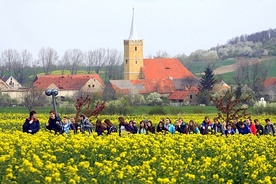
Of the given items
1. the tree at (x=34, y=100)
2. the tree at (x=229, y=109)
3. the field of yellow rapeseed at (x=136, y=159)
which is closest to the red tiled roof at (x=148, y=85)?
the tree at (x=34, y=100)

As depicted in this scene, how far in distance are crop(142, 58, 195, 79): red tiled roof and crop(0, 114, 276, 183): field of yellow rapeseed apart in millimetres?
129121

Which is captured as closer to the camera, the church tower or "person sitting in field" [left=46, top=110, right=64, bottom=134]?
"person sitting in field" [left=46, top=110, right=64, bottom=134]

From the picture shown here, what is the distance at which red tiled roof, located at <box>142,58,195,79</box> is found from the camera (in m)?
156

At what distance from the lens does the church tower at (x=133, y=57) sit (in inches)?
6190

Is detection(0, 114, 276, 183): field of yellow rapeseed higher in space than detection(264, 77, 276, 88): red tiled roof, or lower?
lower

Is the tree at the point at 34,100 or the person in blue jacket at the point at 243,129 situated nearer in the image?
the person in blue jacket at the point at 243,129

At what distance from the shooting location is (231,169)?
17.9 m

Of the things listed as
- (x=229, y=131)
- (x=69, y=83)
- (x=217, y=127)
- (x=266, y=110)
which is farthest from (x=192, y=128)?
(x=69, y=83)

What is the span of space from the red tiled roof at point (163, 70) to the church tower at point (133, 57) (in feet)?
3.98

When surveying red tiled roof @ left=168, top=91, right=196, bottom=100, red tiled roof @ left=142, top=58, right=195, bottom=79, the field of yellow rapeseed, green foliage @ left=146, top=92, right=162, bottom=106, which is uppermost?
red tiled roof @ left=142, top=58, right=195, bottom=79

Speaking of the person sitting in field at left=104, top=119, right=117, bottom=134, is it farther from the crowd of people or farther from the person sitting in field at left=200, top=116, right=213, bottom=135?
the person sitting in field at left=200, top=116, right=213, bottom=135

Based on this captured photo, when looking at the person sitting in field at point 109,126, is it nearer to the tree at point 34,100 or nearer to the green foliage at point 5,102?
the tree at point 34,100

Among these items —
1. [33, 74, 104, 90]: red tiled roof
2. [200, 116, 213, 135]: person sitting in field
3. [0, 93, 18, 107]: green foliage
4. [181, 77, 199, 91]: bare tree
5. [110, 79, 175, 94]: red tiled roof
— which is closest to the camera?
[200, 116, 213, 135]: person sitting in field

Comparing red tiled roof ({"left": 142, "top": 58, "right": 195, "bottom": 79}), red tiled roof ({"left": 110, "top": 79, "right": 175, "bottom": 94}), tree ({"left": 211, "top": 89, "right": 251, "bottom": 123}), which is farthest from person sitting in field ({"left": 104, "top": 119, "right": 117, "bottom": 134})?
red tiled roof ({"left": 142, "top": 58, "right": 195, "bottom": 79})
